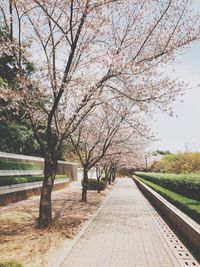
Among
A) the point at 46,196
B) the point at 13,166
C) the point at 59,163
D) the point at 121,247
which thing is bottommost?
the point at 121,247

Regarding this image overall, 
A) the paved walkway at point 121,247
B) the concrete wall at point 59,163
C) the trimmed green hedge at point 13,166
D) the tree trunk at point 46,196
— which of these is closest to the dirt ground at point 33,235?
the tree trunk at point 46,196

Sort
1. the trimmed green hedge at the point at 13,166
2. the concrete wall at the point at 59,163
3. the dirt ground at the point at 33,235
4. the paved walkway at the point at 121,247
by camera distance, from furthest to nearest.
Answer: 1. the concrete wall at the point at 59,163
2. the trimmed green hedge at the point at 13,166
3. the dirt ground at the point at 33,235
4. the paved walkway at the point at 121,247

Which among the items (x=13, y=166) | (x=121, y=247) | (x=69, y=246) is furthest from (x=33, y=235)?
(x=13, y=166)

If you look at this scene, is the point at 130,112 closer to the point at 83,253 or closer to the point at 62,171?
the point at 83,253

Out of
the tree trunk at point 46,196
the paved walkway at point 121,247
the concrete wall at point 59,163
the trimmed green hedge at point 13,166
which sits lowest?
the paved walkway at point 121,247

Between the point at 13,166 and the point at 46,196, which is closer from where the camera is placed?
the point at 46,196

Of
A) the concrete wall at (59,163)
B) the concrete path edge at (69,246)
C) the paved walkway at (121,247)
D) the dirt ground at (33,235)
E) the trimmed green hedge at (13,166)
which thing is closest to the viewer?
the concrete path edge at (69,246)

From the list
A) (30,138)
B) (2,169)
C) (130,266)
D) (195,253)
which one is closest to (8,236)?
(130,266)

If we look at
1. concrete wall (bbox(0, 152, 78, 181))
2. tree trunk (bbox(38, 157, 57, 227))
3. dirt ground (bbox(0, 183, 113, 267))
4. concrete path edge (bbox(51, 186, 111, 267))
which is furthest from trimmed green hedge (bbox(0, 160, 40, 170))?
tree trunk (bbox(38, 157, 57, 227))

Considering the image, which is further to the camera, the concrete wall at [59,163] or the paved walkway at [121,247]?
the concrete wall at [59,163]

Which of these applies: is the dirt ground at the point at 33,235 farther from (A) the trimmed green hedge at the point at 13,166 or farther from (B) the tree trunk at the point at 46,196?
(A) the trimmed green hedge at the point at 13,166

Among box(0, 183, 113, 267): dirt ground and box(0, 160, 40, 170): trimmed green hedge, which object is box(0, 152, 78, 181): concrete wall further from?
box(0, 183, 113, 267): dirt ground

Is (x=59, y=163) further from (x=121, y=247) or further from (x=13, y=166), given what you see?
(x=121, y=247)

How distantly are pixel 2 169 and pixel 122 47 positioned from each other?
1178 centimetres
